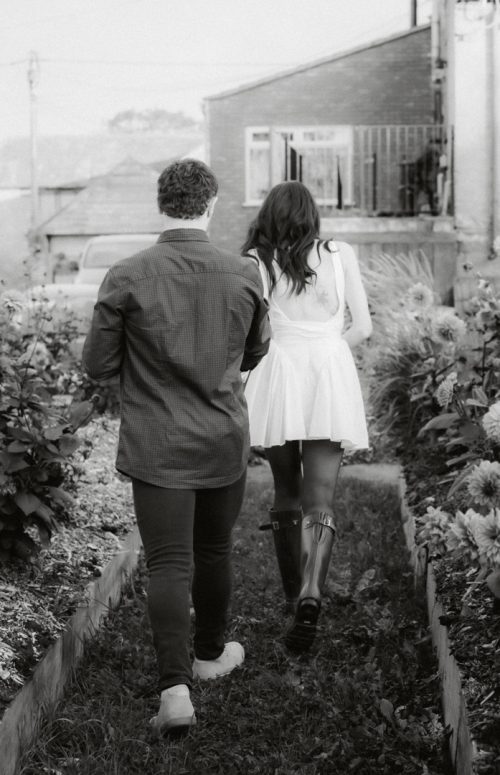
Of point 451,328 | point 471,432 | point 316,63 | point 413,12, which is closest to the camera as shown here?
point 471,432

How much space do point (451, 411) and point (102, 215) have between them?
3381cm

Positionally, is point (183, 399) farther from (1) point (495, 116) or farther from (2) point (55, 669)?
(1) point (495, 116)

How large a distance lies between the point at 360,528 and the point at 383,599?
121 centimetres

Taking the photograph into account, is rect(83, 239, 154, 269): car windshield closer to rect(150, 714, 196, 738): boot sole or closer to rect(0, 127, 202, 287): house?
rect(150, 714, 196, 738): boot sole

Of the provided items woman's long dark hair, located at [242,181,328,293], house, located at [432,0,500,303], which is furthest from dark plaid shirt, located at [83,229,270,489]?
house, located at [432,0,500,303]

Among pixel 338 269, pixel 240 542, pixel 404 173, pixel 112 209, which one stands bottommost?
pixel 240 542

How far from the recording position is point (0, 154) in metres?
68.9

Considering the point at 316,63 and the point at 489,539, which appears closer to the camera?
the point at 489,539

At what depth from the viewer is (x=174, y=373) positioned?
9.36ft

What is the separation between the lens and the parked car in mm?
17281

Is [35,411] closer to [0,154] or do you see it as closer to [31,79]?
[31,79]

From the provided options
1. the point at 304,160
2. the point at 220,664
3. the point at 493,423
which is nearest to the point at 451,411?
the point at 220,664

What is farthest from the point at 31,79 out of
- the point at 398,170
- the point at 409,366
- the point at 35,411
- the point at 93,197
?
the point at 35,411

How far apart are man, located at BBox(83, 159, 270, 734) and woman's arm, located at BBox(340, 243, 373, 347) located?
0.79 metres
